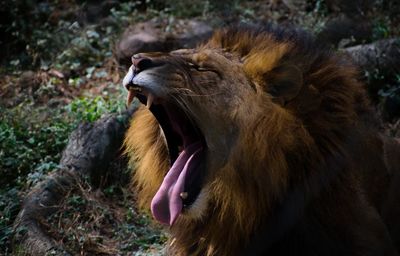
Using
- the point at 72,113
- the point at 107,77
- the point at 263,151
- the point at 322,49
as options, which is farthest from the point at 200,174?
the point at 107,77

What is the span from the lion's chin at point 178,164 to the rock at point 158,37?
4152 millimetres

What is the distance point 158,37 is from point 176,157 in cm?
445

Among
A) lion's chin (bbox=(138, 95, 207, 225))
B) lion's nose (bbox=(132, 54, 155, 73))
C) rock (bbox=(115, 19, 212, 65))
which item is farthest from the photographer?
rock (bbox=(115, 19, 212, 65))

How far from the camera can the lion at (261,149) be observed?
3.38 meters

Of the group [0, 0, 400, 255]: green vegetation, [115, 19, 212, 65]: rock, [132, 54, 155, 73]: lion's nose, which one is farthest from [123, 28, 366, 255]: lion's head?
[115, 19, 212, 65]: rock

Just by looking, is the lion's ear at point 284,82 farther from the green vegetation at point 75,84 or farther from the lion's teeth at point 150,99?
the green vegetation at point 75,84

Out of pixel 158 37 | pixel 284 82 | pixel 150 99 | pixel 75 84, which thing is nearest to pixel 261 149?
pixel 284 82

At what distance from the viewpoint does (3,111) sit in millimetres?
6613

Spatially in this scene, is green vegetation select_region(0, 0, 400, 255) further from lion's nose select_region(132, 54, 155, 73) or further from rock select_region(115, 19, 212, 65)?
lion's nose select_region(132, 54, 155, 73)

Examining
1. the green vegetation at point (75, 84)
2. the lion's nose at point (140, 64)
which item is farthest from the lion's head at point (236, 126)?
the green vegetation at point (75, 84)

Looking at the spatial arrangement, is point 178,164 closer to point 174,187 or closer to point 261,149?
point 174,187

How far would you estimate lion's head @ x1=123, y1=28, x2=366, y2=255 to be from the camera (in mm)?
3375

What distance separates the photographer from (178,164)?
3.59m

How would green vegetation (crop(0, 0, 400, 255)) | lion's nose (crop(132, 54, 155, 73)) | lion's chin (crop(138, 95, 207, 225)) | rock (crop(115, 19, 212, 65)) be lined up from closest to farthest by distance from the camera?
lion's nose (crop(132, 54, 155, 73)) < lion's chin (crop(138, 95, 207, 225)) < green vegetation (crop(0, 0, 400, 255)) < rock (crop(115, 19, 212, 65))
